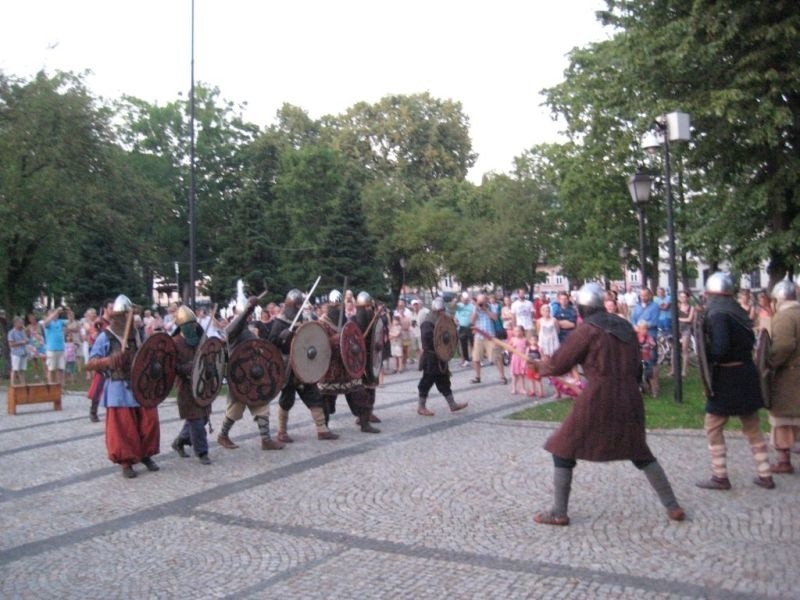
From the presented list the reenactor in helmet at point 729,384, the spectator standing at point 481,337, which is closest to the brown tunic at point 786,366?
the reenactor in helmet at point 729,384

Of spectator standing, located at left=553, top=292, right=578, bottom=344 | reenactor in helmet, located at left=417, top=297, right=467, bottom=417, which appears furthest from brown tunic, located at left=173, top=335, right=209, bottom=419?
spectator standing, located at left=553, top=292, right=578, bottom=344

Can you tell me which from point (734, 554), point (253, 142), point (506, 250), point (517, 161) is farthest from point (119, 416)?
point (253, 142)

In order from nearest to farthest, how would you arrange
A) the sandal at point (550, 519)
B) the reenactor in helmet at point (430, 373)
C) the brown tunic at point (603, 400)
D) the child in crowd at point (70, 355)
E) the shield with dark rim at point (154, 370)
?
the brown tunic at point (603, 400)
the sandal at point (550, 519)
the shield with dark rim at point (154, 370)
the reenactor in helmet at point (430, 373)
the child in crowd at point (70, 355)

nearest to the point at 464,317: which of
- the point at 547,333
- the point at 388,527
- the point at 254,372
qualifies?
the point at 547,333

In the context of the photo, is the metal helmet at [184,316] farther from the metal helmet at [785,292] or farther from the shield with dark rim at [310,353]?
the metal helmet at [785,292]

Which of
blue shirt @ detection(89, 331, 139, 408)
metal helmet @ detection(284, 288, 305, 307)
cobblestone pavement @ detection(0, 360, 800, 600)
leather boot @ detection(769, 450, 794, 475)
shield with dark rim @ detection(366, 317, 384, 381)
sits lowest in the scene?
cobblestone pavement @ detection(0, 360, 800, 600)

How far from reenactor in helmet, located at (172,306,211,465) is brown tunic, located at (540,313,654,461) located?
14.3 ft

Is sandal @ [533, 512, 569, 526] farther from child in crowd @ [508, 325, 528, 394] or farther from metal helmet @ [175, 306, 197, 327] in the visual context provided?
child in crowd @ [508, 325, 528, 394]

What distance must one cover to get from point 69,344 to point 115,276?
16858 mm

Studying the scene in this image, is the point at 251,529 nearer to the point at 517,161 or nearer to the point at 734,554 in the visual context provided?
the point at 734,554

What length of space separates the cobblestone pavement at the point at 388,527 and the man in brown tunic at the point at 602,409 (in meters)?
0.39

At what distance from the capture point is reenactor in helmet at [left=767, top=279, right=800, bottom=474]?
24.3 ft

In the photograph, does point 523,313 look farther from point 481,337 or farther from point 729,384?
point 729,384

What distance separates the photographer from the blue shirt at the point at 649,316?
13541 mm
